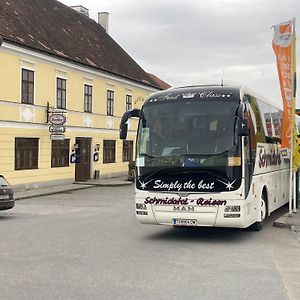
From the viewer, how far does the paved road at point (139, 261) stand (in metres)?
6.70

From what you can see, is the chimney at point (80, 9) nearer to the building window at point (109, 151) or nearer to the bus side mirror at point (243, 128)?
the building window at point (109, 151)

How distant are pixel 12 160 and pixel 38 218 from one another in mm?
9811

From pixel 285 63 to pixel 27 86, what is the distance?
50.0 feet

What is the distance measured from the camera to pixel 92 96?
3241cm

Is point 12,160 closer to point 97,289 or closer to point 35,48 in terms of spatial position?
point 35,48

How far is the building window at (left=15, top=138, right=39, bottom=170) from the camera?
985 inches

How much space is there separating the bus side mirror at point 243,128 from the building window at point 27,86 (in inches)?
670

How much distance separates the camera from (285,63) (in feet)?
46.7

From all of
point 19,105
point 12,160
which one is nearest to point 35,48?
point 19,105

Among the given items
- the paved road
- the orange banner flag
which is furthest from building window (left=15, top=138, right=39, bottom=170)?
the orange banner flag

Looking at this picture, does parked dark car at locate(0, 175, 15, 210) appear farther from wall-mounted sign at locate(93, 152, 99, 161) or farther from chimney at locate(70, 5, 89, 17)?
chimney at locate(70, 5, 89, 17)

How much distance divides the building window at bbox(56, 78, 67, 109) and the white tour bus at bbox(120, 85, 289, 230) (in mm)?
17445

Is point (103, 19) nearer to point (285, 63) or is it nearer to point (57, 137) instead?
point (57, 137)

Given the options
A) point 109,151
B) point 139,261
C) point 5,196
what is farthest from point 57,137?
point 139,261
